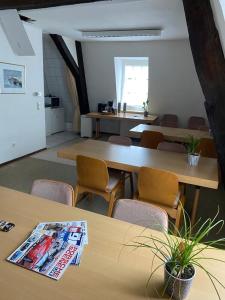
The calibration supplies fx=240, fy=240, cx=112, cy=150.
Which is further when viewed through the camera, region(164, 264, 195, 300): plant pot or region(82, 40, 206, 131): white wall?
region(82, 40, 206, 131): white wall

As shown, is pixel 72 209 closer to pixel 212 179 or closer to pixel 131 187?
pixel 212 179

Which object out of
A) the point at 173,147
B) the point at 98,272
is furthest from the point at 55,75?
the point at 98,272

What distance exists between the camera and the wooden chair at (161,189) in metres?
2.14

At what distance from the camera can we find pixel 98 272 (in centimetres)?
109

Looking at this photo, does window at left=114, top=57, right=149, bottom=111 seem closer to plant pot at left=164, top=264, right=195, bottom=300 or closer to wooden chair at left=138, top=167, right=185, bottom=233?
wooden chair at left=138, top=167, right=185, bottom=233

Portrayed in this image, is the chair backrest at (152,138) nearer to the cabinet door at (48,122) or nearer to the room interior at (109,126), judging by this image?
the room interior at (109,126)

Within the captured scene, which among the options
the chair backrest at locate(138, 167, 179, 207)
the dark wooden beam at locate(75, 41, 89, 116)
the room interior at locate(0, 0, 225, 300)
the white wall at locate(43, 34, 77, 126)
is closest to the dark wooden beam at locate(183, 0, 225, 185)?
the room interior at locate(0, 0, 225, 300)

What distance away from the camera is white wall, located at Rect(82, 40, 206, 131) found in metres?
5.42

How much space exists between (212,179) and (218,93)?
87 centimetres

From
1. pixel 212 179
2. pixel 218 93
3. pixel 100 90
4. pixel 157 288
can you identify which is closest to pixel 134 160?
pixel 212 179

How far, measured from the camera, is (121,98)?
6.71m

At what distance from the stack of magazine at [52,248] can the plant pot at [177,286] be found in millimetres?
419

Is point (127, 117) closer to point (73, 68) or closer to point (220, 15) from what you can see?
point (73, 68)

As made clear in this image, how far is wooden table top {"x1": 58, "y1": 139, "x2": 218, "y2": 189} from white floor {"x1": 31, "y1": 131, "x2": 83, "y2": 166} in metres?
1.64
